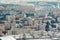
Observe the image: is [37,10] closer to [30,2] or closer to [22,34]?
[30,2]

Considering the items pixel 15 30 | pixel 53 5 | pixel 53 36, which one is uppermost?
pixel 53 5

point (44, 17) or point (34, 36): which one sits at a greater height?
point (44, 17)

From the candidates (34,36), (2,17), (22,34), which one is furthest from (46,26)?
(2,17)

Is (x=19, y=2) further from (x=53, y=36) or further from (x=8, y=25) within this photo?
(x=53, y=36)

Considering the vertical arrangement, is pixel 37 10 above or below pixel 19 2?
below

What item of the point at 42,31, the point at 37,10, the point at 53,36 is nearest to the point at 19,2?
the point at 37,10

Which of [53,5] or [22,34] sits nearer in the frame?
[22,34]
